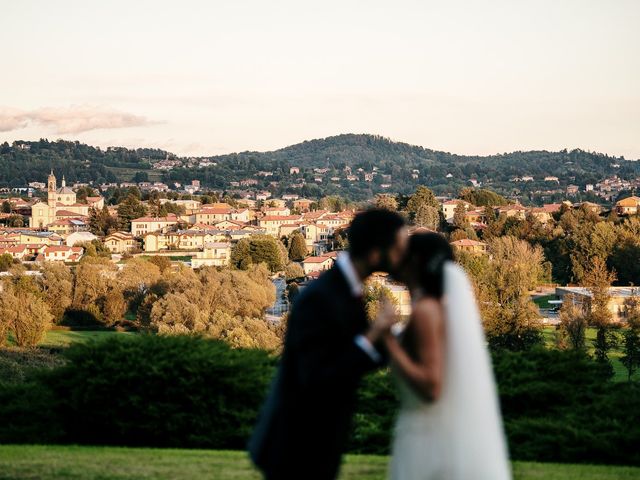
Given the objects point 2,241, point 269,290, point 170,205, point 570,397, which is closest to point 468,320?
point 570,397

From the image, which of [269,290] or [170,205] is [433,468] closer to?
[269,290]

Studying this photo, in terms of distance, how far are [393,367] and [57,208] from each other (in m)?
137

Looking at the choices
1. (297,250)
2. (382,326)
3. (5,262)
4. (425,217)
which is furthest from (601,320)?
(297,250)

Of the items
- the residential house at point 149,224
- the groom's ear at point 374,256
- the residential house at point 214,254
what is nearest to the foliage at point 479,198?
the residential house at point 214,254

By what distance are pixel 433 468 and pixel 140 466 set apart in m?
4.78

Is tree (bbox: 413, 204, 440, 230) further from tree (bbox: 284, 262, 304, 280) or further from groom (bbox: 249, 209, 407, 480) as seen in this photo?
groom (bbox: 249, 209, 407, 480)

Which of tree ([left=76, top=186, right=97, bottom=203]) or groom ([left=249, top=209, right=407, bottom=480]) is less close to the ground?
groom ([left=249, top=209, right=407, bottom=480])

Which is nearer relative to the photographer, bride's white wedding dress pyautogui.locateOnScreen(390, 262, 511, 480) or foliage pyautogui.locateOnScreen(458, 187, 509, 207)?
bride's white wedding dress pyautogui.locateOnScreen(390, 262, 511, 480)

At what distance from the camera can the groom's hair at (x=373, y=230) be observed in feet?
12.0

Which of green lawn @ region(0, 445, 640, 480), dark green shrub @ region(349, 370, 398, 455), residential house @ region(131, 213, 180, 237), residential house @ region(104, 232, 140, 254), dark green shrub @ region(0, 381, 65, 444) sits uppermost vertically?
green lawn @ region(0, 445, 640, 480)

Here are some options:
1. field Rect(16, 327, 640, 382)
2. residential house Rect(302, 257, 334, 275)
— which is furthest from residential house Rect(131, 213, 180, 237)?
field Rect(16, 327, 640, 382)

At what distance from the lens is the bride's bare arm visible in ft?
11.7

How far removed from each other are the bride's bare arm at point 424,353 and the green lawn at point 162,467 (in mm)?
4159

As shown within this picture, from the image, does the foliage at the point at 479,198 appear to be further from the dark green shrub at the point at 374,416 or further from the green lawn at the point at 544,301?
the dark green shrub at the point at 374,416
